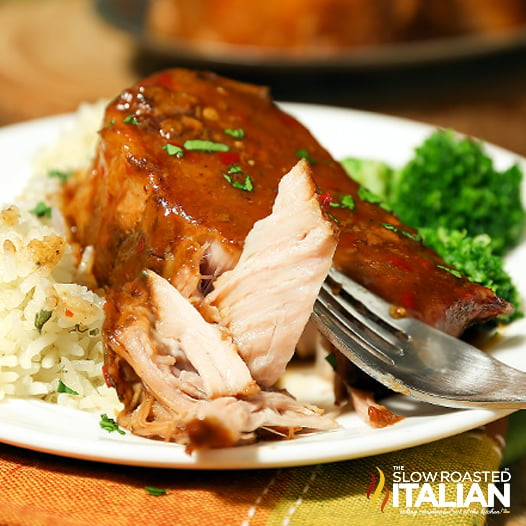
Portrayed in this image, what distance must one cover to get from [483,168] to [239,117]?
5.06 feet

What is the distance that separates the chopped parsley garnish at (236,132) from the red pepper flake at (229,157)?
15 centimetres

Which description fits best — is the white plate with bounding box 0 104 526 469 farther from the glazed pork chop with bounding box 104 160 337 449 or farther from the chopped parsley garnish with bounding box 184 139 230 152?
the chopped parsley garnish with bounding box 184 139 230 152

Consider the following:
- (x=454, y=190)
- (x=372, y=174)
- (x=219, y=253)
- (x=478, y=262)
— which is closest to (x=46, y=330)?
(x=219, y=253)

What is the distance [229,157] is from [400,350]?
1.08 meters

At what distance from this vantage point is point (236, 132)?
3619 millimetres

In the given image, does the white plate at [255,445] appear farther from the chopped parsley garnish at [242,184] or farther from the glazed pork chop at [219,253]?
the chopped parsley garnish at [242,184]

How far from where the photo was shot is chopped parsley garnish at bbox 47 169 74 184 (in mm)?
4436

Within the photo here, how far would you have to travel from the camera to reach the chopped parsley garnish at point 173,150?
3377 mm

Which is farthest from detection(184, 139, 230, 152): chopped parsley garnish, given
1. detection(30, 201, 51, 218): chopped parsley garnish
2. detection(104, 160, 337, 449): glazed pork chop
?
detection(30, 201, 51, 218): chopped parsley garnish

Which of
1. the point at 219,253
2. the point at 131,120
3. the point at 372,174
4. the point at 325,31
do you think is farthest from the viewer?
the point at 325,31

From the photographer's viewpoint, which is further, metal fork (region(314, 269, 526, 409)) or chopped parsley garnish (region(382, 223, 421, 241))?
chopped parsley garnish (region(382, 223, 421, 241))

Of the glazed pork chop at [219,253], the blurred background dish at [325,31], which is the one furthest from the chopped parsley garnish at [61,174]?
the blurred background dish at [325,31]

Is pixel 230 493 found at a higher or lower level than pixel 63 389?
lower

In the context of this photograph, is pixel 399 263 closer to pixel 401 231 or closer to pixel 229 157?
pixel 401 231
